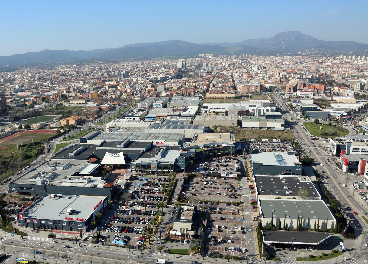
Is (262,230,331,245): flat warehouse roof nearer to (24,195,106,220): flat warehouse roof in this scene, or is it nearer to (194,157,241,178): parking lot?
(194,157,241,178): parking lot

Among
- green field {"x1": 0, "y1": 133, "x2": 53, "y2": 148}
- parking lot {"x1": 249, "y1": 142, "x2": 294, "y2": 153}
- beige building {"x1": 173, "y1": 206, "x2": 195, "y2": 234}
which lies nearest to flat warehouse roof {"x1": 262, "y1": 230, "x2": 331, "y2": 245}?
beige building {"x1": 173, "y1": 206, "x2": 195, "y2": 234}

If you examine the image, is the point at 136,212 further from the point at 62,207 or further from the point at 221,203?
the point at 221,203

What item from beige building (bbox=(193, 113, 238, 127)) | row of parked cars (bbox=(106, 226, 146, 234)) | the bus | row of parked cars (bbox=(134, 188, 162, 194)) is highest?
beige building (bbox=(193, 113, 238, 127))

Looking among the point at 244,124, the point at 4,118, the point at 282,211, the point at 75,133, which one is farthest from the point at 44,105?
the point at 282,211

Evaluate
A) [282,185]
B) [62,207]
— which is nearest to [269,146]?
[282,185]

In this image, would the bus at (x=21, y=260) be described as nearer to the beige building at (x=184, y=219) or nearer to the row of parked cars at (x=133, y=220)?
the row of parked cars at (x=133, y=220)

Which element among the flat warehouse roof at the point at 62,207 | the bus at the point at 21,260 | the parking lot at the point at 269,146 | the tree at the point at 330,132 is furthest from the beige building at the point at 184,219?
the tree at the point at 330,132
